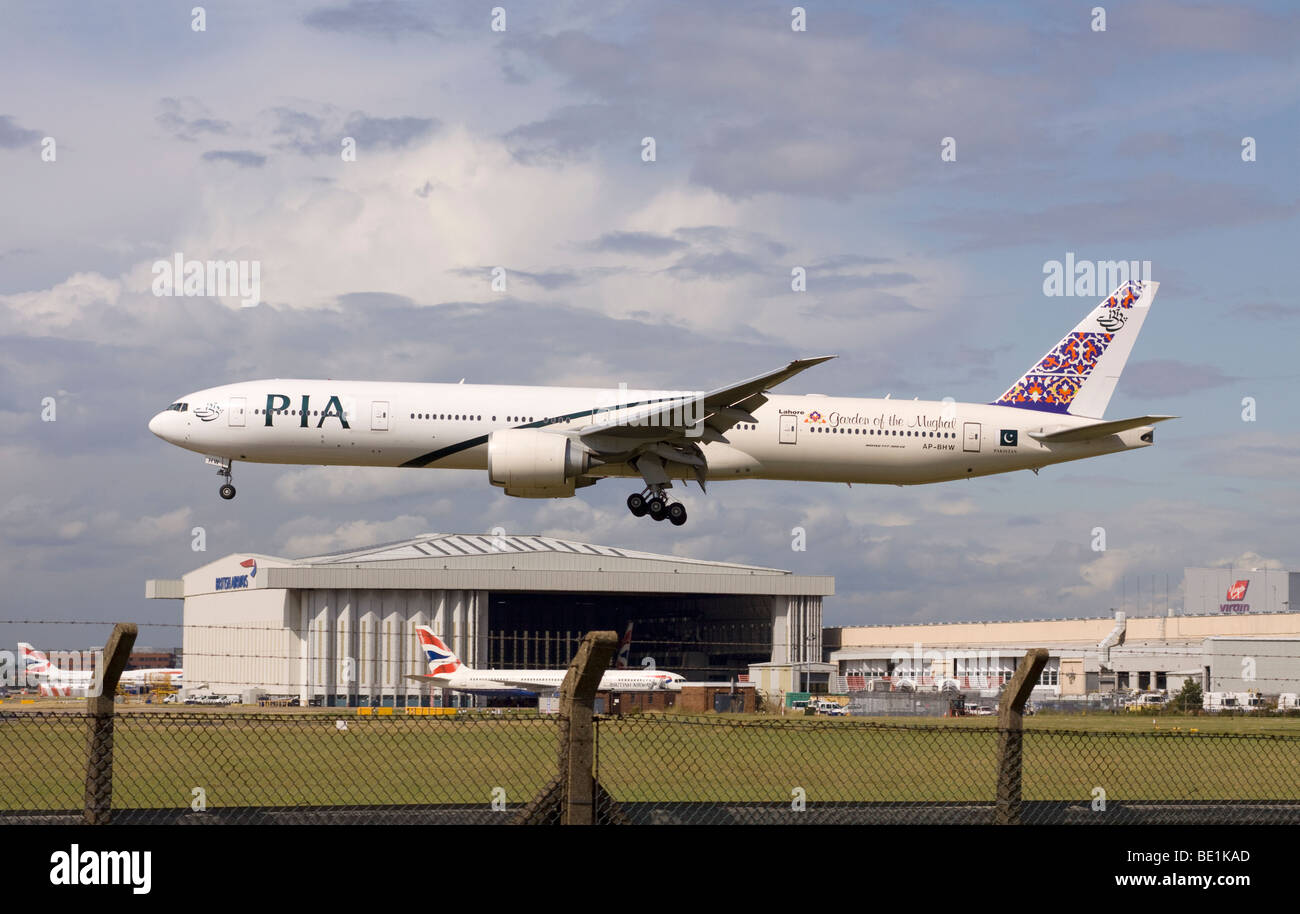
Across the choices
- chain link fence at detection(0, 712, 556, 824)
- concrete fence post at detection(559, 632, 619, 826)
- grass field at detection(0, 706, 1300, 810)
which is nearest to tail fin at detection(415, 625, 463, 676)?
grass field at detection(0, 706, 1300, 810)

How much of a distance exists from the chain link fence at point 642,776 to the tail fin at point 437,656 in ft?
116

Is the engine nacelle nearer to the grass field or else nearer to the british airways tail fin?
the grass field

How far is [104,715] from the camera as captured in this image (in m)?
9.10

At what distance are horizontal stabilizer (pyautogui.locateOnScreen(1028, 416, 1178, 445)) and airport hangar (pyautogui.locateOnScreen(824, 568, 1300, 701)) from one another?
27709mm

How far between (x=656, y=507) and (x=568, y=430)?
3.32 m

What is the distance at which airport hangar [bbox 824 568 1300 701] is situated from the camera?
7069 centimetres

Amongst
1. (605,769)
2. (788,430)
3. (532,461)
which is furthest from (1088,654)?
(605,769)

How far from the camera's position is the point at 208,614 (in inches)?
2844

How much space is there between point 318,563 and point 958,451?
108 ft

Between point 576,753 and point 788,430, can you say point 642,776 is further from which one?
point 788,430

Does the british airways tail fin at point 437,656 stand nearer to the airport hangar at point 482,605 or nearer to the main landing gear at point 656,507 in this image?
the airport hangar at point 482,605

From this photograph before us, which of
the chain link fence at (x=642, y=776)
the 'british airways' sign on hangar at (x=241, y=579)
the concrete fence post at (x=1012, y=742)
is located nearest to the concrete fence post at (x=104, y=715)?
the chain link fence at (x=642, y=776)
